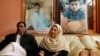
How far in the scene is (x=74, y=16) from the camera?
4.04 m

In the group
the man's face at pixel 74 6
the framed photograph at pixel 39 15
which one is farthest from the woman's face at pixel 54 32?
the man's face at pixel 74 6

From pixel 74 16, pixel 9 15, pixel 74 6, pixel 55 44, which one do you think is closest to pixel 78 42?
pixel 55 44

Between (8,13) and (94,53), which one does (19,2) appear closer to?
(8,13)

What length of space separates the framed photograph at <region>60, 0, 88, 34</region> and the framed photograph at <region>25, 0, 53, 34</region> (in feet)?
0.93

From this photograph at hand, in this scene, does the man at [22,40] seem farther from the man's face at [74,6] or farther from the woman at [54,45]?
the man's face at [74,6]

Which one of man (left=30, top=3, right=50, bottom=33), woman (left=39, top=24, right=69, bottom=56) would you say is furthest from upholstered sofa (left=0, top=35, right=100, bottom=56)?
man (left=30, top=3, right=50, bottom=33)

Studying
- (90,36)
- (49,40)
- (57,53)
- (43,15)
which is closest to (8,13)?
(43,15)

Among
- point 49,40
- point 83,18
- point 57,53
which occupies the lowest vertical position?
point 57,53

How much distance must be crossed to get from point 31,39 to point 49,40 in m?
0.39

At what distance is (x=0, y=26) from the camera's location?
3.97m

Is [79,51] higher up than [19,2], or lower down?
lower down

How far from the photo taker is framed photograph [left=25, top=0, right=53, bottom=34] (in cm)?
400

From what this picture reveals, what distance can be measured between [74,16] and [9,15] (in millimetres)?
1406

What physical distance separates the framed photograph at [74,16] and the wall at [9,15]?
97 centimetres
